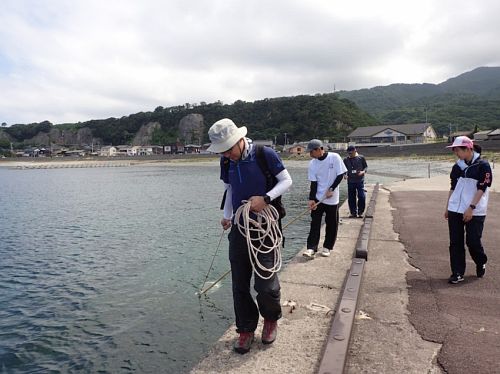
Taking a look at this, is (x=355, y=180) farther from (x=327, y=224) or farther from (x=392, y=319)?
(x=392, y=319)

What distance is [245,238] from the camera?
356 centimetres

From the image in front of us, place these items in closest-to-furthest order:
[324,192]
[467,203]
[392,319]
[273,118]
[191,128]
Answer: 1. [392,319]
2. [467,203]
3. [324,192]
4. [273,118]
5. [191,128]

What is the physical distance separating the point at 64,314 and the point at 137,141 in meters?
180

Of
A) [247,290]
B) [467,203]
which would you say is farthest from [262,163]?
[467,203]

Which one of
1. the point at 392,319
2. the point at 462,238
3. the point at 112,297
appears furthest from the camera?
the point at 112,297

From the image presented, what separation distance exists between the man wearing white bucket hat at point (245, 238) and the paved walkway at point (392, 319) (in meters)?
0.24

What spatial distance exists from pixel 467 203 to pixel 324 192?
2155 millimetres

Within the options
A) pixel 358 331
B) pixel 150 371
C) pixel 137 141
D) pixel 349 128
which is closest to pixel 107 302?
pixel 150 371

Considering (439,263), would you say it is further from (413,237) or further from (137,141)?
(137,141)

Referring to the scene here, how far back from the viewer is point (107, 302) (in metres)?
7.05

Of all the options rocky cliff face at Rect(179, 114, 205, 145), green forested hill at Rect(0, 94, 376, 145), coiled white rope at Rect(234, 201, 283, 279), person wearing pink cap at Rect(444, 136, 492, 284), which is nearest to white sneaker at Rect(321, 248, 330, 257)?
person wearing pink cap at Rect(444, 136, 492, 284)

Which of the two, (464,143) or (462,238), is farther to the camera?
(462,238)

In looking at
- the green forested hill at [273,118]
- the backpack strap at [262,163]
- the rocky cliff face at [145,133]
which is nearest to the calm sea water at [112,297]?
the backpack strap at [262,163]

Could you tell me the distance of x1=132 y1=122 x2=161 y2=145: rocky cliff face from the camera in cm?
17650
